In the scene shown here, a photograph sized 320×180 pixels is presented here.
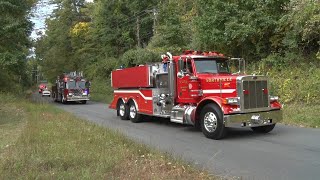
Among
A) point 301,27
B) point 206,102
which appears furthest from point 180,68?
point 301,27

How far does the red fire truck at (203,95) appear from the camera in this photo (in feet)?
41.9

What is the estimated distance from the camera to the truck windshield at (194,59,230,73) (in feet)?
48.2

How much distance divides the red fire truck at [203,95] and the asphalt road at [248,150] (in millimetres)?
501

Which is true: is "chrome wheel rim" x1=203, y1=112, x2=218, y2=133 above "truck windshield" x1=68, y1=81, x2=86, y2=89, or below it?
below

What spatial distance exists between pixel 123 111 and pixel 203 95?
6.29 meters

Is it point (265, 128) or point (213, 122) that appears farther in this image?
point (265, 128)

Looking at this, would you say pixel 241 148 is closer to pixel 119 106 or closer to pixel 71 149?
pixel 71 149

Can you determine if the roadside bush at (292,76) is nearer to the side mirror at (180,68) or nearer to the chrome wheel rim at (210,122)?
the side mirror at (180,68)

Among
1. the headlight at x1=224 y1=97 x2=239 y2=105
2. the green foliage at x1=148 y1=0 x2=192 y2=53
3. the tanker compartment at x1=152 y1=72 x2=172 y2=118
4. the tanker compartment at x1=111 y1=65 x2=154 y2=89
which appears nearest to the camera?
the headlight at x1=224 y1=97 x2=239 y2=105

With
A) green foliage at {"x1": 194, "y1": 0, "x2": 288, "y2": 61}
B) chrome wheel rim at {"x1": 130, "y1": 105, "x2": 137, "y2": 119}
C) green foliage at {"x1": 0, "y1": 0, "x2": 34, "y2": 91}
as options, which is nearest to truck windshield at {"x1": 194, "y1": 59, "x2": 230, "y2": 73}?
chrome wheel rim at {"x1": 130, "y1": 105, "x2": 137, "y2": 119}

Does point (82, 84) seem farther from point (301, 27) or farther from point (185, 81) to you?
point (185, 81)

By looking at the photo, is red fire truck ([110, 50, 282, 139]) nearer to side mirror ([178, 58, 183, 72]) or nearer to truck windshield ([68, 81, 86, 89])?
side mirror ([178, 58, 183, 72])

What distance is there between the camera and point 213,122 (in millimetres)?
13016

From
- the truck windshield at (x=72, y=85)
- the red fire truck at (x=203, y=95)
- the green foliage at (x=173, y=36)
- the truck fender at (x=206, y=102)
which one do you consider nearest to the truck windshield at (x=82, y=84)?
the truck windshield at (x=72, y=85)
